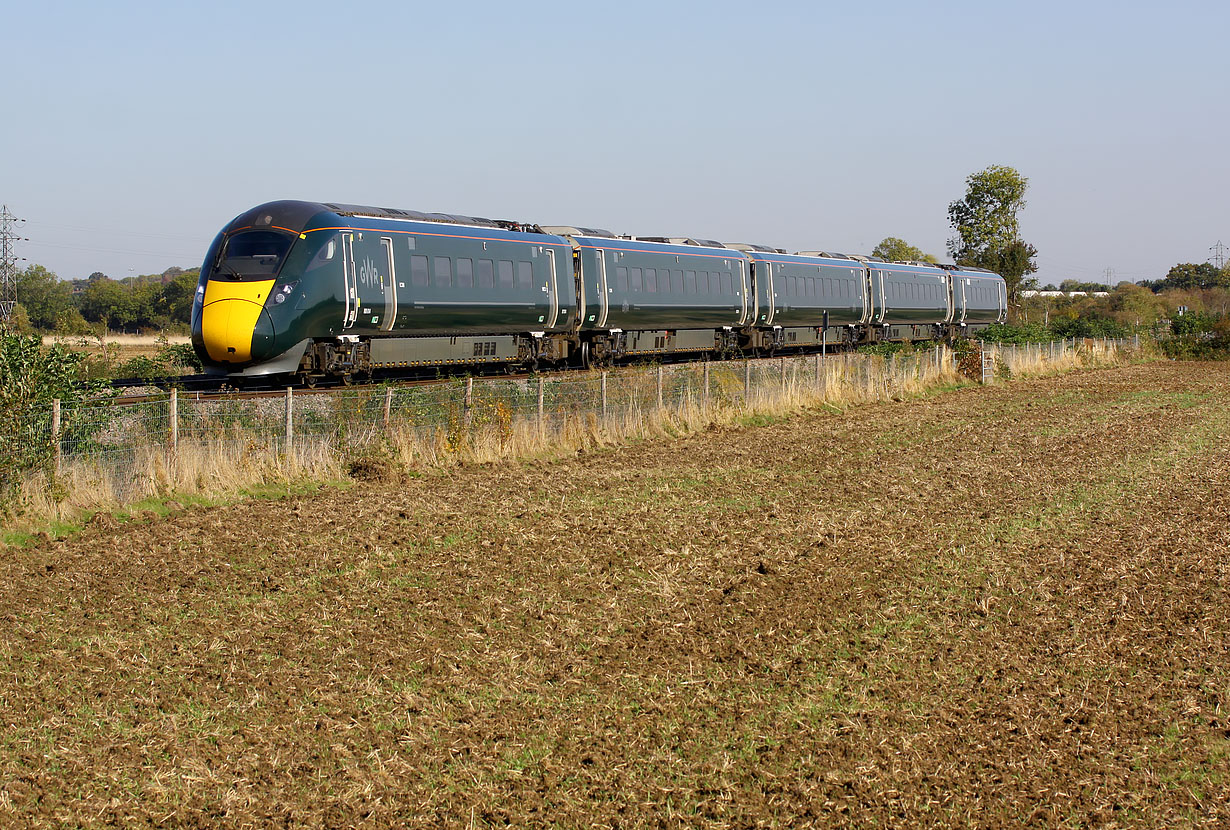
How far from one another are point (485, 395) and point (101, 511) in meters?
6.73

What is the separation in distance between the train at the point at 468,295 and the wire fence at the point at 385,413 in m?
2.79

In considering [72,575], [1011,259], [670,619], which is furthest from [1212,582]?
[1011,259]

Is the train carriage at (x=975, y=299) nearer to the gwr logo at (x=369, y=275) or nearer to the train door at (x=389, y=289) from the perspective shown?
the train door at (x=389, y=289)

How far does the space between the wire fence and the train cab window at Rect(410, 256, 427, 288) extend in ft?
11.6

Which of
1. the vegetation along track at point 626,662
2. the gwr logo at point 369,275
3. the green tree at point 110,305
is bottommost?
the vegetation along track at point 626,662

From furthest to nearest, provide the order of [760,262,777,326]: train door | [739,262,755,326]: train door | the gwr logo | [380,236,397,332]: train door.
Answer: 1. [760,262,777,326]: train door
2. [739,262,755,326]: train door
3. [380,236,397,332]: train door
4. the gwr logo

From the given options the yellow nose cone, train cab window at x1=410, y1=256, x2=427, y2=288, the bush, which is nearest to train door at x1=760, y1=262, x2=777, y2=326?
train cab window at x1=410, y1=256, x2=427, y2=288

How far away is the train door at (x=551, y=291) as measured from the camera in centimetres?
2670

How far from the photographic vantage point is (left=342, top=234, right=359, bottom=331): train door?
68.9 ft

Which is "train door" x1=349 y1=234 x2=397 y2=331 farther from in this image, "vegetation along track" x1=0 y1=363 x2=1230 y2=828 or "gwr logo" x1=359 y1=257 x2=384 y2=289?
"vegetation along track" x1=0 y1=363 x2=1230 y2=828

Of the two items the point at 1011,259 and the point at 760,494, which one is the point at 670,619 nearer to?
the point at 760,494

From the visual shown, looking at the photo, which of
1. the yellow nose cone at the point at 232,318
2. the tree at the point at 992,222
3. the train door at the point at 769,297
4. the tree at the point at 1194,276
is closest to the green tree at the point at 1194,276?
the tree at the point at 1194,276

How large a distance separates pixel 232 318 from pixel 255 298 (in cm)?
54

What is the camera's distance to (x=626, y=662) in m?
8.05
